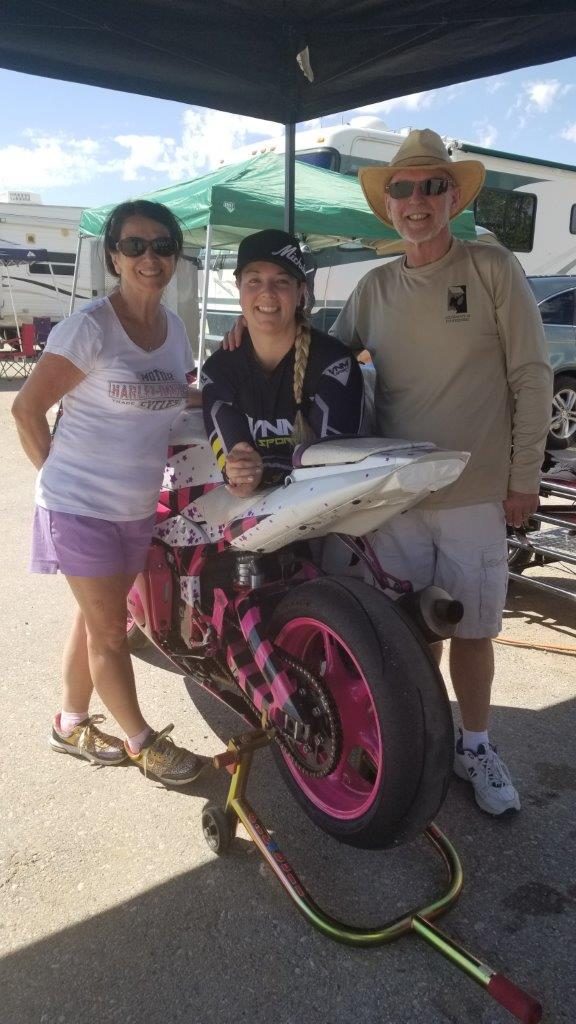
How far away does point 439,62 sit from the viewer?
9.65 ft

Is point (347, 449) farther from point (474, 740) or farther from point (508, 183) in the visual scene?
point (508, 183)

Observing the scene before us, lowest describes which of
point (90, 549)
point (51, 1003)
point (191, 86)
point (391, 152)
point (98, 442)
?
point (51, 1003)

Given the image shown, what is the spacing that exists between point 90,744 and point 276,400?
1.43 m

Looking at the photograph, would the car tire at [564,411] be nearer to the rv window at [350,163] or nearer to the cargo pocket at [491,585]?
the rv window at [350,163]

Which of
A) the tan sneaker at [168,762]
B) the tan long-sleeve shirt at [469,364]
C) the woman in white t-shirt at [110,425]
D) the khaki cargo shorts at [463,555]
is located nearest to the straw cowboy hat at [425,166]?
the tan long-sleeve shirt at [469,364]

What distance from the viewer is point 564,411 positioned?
Answer: 8.96 meters

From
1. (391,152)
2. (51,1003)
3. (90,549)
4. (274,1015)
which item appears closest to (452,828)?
(274,1015)

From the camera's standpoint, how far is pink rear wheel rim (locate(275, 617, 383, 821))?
7.03 feet

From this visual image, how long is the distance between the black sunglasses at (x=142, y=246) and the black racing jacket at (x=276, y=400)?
0.37m

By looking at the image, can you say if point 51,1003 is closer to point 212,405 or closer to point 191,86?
point 212,405

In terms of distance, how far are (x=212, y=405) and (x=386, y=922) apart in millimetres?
1495

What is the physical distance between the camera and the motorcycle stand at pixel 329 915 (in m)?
1.62

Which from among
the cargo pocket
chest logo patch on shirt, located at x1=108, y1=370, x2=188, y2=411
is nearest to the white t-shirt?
chest logo patch on shirt, located at x1=108, y1=370, x2=188, y2=411

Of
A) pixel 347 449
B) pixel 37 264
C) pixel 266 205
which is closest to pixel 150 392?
pixel 347 449
